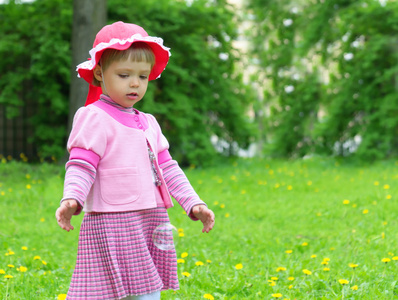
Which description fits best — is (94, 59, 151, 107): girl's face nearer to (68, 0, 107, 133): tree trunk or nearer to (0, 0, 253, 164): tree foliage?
(68, 0, 107, 133): tree trunk

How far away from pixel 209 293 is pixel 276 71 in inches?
475

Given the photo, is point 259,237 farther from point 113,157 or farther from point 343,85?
point 343,85

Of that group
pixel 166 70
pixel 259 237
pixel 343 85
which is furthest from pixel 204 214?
pixel 343 85

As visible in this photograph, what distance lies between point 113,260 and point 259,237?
277 centimetres

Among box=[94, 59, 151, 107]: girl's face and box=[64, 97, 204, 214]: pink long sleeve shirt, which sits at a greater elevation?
box=[94, 59, 151, 107]: girl's face

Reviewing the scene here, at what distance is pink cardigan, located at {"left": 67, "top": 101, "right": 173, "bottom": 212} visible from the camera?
2098mm

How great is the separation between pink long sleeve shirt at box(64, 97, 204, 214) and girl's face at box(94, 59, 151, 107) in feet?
0.26

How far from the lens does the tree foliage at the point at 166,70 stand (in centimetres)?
935

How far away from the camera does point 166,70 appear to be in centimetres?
959

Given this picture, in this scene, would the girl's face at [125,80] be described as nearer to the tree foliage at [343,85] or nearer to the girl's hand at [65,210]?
the girl's hand at [65,210]

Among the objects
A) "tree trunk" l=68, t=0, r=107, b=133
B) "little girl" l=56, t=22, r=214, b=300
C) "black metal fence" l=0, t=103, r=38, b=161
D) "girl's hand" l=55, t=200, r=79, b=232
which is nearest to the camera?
"girl's hand" l=55, t=200, r=79, b=232

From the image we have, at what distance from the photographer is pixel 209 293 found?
3.11 metres

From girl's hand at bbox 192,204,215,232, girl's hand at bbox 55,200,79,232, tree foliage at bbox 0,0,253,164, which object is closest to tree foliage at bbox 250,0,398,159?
tree foliage at bbox 0,0,253,164

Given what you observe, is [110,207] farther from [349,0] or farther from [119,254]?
[349,0]
